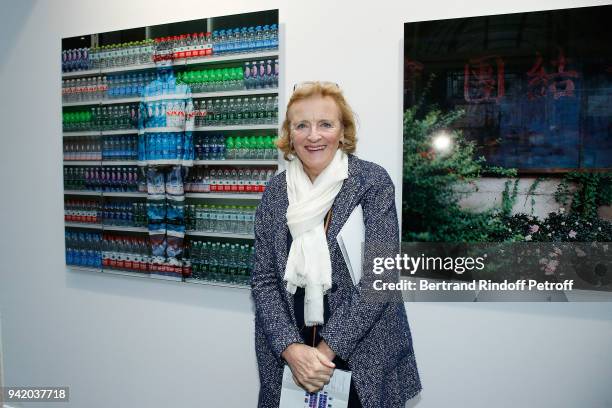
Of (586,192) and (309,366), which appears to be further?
(586,192)

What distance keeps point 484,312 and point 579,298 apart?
1.31 ft

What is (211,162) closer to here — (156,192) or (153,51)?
(156,192)

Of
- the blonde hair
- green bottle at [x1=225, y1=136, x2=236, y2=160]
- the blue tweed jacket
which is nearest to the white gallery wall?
green bottle at [x1=225, y1=136, x2=236, y2=160]

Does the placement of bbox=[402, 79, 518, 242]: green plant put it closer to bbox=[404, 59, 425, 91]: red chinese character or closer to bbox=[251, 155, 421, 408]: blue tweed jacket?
bbox=[404, 59, 425, 91]: red chinese character

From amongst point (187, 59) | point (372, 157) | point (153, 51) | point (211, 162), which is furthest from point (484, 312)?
point (153, 51)

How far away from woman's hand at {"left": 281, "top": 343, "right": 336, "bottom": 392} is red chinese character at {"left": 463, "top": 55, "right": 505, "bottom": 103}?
1.29 m

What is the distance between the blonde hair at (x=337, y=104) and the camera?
171cm

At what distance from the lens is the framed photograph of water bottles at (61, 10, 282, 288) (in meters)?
2.53

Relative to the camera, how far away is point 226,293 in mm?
2732

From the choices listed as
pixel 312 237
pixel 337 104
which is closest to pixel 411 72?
pixel 337 104

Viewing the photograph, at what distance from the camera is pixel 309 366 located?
1572 millimetres

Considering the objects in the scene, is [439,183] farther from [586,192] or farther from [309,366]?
[309,366]

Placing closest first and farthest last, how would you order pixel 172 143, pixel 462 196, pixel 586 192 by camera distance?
pixel 586 192, pixel 462 196, pixel 172 143

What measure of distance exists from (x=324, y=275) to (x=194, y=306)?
1458 millimetres
